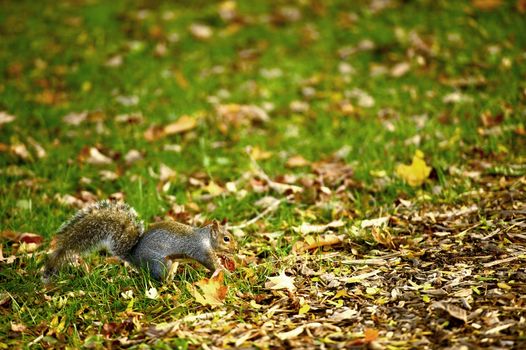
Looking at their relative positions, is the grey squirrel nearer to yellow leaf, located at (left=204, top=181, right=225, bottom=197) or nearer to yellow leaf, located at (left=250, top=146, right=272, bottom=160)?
yellow leaf, located at (left=204, top=181, right=225, bottom=197)

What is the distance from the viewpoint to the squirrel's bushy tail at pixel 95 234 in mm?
3150

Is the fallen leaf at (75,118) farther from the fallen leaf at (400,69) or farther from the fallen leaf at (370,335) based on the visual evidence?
the fallen leaf at (370,335)

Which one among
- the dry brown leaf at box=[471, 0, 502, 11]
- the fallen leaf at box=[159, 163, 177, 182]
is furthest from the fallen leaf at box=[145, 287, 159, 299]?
the dry brown leaf at box=[471, 0, 502, 11]

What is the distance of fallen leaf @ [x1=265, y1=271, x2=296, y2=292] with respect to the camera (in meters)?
2.98

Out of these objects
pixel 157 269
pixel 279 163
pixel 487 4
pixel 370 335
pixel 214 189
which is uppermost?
pixel 487 4

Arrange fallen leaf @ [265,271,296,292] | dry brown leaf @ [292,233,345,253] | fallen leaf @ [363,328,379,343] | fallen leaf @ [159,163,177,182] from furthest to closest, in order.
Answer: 1. fallen leaf @ [159,163,177,182]
2. dry brown leaf @ [292,233,345,253]
3. fallen leaf @ [265,271,296,292]
4. fallen leaf @ [363,328,379,343]

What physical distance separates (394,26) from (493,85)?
1.83 m

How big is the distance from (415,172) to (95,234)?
2.13 metres

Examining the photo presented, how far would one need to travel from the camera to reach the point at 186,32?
7.41m

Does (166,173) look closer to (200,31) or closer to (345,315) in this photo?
(345,315)

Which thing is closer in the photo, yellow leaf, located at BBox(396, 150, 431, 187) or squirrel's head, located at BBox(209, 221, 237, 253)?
squirrel's head, located at BBox(209, 221, 237, 253)

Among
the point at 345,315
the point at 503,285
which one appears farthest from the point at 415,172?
the point at 345,315

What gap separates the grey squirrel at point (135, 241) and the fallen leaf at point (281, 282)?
0.30 meters

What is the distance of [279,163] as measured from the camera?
4.79 meters
